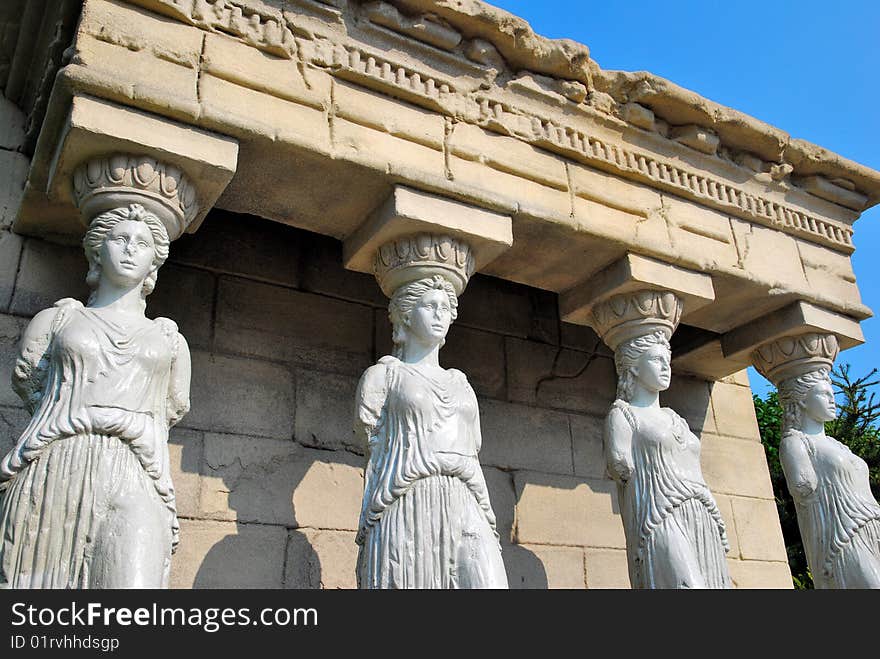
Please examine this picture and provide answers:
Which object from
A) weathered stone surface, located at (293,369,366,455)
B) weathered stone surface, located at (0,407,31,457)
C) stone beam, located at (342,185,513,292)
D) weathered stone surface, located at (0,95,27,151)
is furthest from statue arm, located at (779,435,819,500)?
weathered stone surface, located at (0,95,27,151)

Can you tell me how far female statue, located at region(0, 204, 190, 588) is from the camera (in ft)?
8.46

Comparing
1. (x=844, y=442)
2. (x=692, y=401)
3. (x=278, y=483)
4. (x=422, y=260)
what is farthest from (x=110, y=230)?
(x=844, y=442)

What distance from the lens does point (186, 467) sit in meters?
3.91

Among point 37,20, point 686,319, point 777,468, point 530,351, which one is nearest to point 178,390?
point 37,20

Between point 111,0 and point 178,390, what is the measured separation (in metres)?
1.55

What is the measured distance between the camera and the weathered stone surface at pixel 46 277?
12.4ft

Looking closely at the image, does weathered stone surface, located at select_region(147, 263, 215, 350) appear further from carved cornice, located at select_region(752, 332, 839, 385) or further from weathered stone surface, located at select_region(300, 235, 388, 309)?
carved cornice, located at select_region(752, 332, 839, 385)

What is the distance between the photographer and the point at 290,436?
4207mm

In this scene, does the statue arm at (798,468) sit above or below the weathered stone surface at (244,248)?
below

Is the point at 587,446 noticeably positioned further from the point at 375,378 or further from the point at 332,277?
the point at 375,378

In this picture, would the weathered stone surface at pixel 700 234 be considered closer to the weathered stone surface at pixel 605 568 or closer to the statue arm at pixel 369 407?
the weathered stone surface at pixel 605 568

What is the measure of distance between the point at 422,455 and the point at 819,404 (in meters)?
2.51

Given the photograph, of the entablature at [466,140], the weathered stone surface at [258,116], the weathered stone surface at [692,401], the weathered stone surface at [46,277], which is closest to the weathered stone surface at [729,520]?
the weathered stone surface at [692,401]

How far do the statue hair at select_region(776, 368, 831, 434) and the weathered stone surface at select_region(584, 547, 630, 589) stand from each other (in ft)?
3.79
